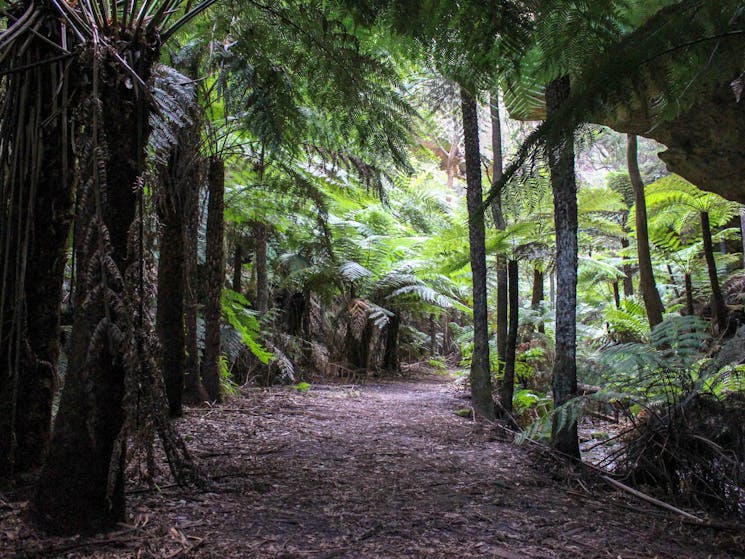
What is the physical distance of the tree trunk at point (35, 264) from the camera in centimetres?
201

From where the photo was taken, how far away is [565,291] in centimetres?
341

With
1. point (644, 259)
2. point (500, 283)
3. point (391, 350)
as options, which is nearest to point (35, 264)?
point (500, 283)

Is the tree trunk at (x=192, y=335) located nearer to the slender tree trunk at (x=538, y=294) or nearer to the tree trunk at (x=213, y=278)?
the tree trunk at (x=213, y=278)

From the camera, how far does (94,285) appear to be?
1675 millimetres

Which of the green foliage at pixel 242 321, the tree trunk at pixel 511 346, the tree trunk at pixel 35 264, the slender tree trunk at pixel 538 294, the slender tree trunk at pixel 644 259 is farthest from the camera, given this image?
the slender tree trunk at pixel 538 294

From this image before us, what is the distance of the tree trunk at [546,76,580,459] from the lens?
3314 millimetres

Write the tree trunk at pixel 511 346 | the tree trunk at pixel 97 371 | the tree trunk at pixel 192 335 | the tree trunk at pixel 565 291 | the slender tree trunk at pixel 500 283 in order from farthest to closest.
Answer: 1. the slender tree trunk at pixel 500 283
2. the tree trunk at pixel 511 346
3. the tree trunk at pixel 192 335
4. the tree trunk at pixel 565 291
5. the tree trunk at pixel 97 371

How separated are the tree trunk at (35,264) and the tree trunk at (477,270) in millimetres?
3439

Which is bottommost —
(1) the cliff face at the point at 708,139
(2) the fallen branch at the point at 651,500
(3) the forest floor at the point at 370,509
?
(2) the fallen branch at the point at 651,500

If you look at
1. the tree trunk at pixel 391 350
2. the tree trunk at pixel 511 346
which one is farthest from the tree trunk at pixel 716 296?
the tree trunk at pixel 391 350

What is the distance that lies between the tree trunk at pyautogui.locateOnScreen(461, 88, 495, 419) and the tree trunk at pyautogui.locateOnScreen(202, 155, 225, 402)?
232cm

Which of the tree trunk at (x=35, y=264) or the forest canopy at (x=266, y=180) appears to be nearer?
the forest canopy at (x=266, y=180)

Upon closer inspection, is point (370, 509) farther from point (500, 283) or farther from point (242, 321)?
point (500, 283)

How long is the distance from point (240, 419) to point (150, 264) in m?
2.55
